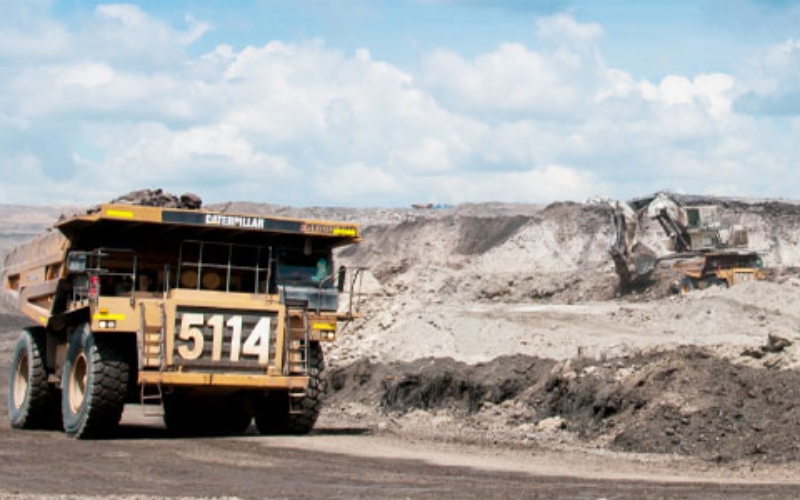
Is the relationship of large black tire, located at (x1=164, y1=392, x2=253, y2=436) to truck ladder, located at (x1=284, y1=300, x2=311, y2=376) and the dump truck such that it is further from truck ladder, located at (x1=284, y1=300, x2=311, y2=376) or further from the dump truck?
the dump truck

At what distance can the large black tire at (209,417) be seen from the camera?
734 inches

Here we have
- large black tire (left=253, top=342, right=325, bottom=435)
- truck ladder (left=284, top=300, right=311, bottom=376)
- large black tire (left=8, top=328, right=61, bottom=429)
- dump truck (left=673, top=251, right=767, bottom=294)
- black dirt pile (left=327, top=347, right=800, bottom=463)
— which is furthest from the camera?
dump truck (left=673, top=251, right=767, bottom=294)

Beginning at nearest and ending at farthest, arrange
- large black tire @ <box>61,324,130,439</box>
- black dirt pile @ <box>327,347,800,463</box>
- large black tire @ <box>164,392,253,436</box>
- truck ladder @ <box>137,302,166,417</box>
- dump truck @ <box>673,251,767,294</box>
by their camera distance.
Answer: truck ladder @ <box>137,302,166,417</box> < large black tire @ <box>61,324,130,439</box> < black dirt pile @ <box>327,347,800,463</box> < large black tire @ <box>164,392,253,436</box> < dump truck @ <box>673,251,767,294</box>

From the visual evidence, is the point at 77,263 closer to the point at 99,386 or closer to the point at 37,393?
the point at 99,386

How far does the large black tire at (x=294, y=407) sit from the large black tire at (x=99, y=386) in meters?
2.15

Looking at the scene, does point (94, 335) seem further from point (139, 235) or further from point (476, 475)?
point (476, 475)

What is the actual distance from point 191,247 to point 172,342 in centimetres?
170

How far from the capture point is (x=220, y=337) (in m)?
16.3

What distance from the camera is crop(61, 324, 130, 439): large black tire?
16.1 metres

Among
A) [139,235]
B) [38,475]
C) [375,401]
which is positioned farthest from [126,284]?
[375,401]

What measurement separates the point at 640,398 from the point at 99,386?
7921 mm

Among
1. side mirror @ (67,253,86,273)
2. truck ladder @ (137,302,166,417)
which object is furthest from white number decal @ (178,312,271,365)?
side mirror @ (67,253,86,273)

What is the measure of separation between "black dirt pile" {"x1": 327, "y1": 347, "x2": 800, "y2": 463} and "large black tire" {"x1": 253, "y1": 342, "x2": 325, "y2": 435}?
13.6ft

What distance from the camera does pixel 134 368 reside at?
16.8 m
